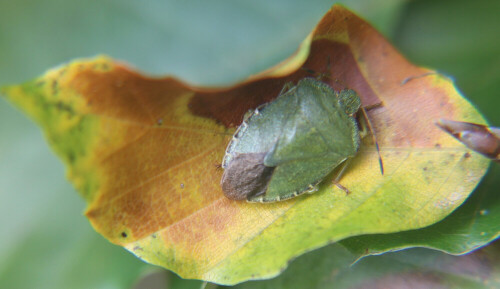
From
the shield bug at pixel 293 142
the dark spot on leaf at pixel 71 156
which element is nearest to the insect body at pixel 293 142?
the shield bug at pixel 293 142

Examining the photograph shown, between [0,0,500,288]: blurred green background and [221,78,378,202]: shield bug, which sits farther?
[0,0,500,288]: blurred green background

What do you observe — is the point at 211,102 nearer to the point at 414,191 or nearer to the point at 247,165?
the point at 247,165

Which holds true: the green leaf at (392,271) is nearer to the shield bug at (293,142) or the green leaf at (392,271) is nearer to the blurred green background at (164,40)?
the shield bug at (293,142)

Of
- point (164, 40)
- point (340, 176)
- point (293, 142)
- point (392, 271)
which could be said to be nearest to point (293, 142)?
point (293, 142)

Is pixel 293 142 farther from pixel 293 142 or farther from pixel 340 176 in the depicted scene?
pixel 340 176

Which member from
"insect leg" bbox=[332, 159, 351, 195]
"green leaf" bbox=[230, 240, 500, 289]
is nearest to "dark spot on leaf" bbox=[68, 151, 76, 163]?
"green leaf" bbox=[230, 240, 500, 289]

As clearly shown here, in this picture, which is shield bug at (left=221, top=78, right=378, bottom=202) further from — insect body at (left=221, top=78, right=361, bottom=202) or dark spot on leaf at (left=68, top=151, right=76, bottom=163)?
dark spot on leaf at (left=68, top=151, right=76, bottom=163)
